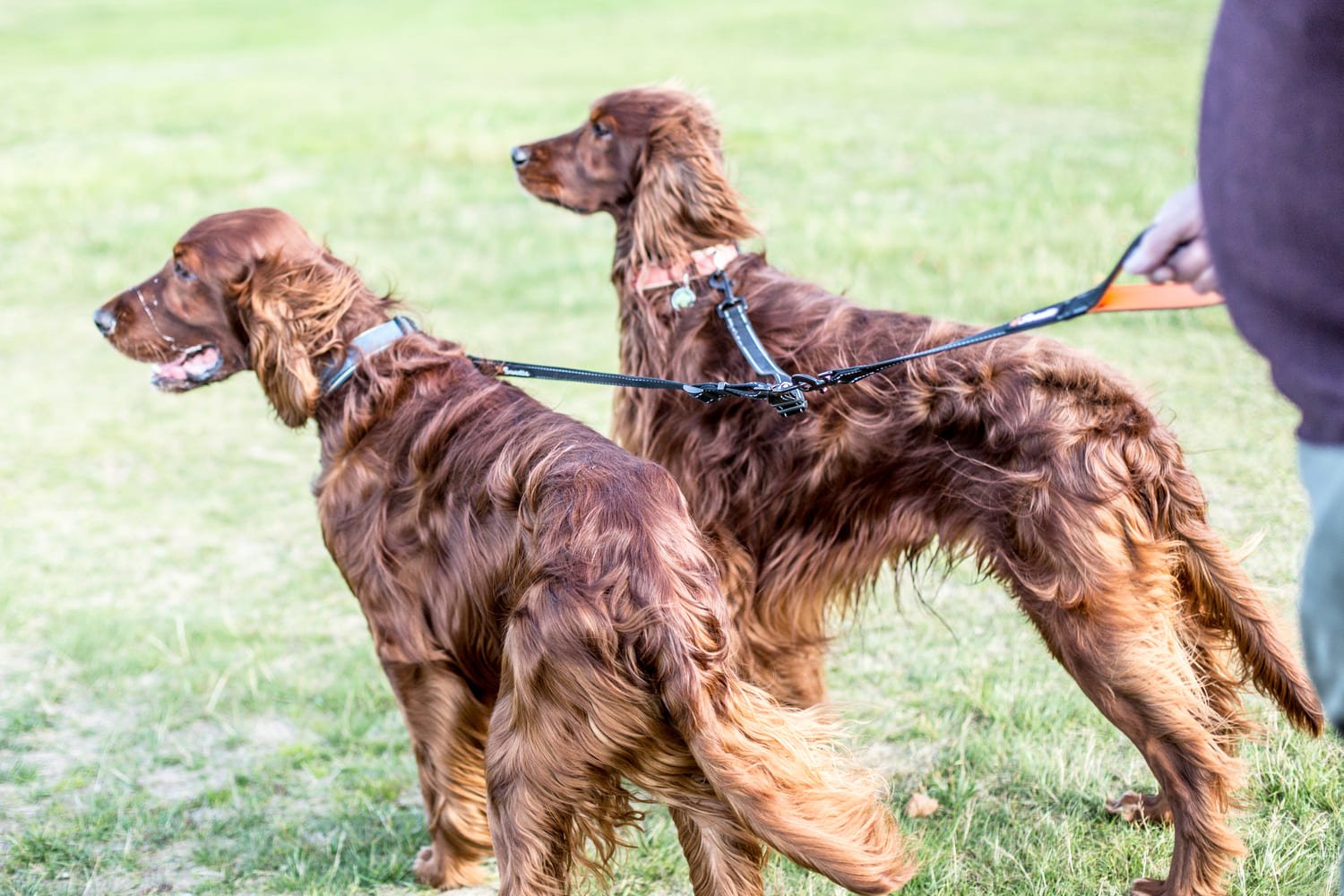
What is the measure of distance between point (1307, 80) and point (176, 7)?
118 feet

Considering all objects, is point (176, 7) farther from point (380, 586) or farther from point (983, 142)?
point (380, 586)

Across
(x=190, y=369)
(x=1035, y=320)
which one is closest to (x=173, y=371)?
(x=190, y=369)

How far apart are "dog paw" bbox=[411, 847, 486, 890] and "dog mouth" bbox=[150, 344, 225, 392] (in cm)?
144

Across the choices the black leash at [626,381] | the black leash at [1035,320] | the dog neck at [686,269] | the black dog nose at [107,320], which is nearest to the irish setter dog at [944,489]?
the dog neck at [686,269]

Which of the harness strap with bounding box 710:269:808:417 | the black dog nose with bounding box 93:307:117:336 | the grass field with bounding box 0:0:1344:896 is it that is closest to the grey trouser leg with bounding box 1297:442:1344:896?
the harness strap with bounding box 710:269:808:417

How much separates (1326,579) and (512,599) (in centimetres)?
169

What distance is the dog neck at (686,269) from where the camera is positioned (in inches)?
151

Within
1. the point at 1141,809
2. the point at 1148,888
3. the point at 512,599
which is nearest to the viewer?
the point at 512,599

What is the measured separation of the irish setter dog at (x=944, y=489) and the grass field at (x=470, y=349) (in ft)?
1.02

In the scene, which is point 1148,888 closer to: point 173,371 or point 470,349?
point 173,371

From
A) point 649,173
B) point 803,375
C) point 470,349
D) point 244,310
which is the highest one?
point 649,173

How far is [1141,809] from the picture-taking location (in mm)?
3285

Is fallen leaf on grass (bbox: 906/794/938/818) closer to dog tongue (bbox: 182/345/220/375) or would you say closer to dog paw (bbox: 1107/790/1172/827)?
dog paw (bbox: 1107/790/1172/827)

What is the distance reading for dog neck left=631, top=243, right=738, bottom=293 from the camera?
3838mm
